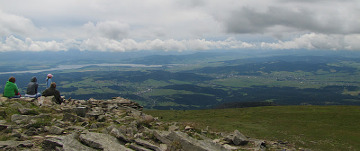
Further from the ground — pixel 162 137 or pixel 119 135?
pixel 119 135

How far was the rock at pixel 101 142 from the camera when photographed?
14391 millimetres

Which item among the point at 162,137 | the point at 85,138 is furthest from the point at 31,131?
the point at 162,137

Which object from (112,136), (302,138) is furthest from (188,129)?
(302,138)

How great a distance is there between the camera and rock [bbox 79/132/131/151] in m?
14.4

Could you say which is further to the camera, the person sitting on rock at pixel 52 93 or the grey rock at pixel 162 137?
the person sitting on rock at pixel 52 93

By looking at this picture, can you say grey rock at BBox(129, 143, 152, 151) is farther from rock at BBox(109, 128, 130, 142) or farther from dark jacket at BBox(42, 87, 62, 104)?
dark jacket at BBox(42, 87, 62, 104)

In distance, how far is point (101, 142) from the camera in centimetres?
1484

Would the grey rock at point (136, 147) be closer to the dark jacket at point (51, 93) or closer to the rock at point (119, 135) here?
the rock at point (119, 135)

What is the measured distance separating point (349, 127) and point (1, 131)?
2344 inches

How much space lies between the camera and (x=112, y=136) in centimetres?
1684

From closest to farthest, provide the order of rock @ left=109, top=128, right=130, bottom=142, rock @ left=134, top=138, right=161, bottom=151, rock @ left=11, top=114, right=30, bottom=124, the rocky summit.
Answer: the rocky summit < rock @ left=134, top=138, right=161, bottom=151 < rock @ left=109, top=128, right=130, bottom=142 < rock @ left=11, top=114, right=30, bottom=124

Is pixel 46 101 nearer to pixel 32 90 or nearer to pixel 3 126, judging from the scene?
pixel 32 90

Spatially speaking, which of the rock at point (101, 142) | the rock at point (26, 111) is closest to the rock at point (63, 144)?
the rock at point (101, 142)

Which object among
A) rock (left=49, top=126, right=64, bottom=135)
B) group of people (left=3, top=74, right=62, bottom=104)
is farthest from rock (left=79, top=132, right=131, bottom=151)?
group of people (left=3, top=74, right=62, bottom=104)
